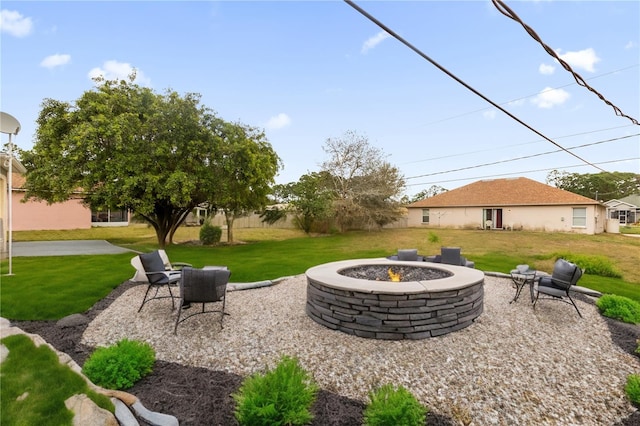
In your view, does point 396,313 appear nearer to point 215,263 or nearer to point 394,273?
point 394,273

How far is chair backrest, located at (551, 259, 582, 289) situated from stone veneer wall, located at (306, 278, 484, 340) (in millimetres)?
2224

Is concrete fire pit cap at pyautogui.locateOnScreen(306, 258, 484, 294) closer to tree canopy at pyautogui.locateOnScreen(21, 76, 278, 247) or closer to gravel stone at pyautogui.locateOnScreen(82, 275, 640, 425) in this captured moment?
gravel stone at pyautogui.locateOnScreen(82, 275, 640, 425)

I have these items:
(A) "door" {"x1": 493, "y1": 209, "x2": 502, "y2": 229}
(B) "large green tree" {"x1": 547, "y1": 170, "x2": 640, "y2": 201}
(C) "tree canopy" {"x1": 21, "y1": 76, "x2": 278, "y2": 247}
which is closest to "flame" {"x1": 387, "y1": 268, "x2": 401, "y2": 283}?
(C) "tree canopy" {"x1": 21, "y1": 76, "x2": 278, "y2": 247}

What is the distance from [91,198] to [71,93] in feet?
14.2

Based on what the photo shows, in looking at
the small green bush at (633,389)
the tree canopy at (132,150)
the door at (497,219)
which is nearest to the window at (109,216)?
the tree canopy at (132,150)

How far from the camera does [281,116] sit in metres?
14.1

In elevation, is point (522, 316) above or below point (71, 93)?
below

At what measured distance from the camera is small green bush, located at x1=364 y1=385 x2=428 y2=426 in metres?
2.43

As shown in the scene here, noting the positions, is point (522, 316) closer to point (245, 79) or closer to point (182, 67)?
point (245, 79)

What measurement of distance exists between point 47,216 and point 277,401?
2434 cm

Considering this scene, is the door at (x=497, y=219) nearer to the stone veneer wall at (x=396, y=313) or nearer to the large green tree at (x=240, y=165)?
the large green tree at (x=240, y=165)

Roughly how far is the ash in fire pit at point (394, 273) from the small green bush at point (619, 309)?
2.71 meters

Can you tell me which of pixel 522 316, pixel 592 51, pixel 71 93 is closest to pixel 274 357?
pixel 522 316

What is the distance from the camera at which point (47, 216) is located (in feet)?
65.4
